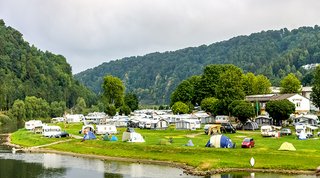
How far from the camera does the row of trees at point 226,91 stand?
96912mm

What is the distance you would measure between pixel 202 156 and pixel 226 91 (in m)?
50.7

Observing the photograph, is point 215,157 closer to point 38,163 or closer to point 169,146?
point 169,146

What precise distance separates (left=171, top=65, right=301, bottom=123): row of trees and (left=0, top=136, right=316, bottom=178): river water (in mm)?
38229

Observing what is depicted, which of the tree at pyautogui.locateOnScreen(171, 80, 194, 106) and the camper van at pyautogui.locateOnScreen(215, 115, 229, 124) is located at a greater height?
the tree at pyautogui.locateOnScreen(171, 80, 194, 106)

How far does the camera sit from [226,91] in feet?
369

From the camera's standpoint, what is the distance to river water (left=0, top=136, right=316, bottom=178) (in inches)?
2212

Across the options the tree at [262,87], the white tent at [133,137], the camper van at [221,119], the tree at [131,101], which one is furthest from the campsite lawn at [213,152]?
the tree at [131,101]

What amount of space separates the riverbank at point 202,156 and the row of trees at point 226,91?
53.2 feet

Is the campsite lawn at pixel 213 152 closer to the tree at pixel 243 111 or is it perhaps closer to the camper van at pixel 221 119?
the tree at pixel 243 111

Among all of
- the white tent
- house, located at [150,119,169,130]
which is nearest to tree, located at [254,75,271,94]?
house, located at [150,119,169,130]

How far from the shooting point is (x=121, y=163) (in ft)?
218

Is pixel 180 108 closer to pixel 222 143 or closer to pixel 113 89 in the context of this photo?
pixel 113 89

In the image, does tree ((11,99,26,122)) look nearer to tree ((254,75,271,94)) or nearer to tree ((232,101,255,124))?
tree ((254,75,271,94))

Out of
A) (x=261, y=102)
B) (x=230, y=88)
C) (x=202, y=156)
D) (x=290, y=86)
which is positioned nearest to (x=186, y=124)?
(x=230, y=88)
